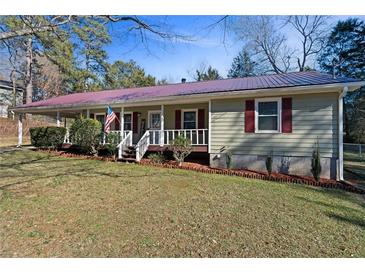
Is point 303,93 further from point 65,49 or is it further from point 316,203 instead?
point 65,49

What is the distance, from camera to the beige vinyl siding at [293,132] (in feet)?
27.1

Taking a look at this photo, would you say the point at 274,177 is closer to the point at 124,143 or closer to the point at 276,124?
the point at 276,124

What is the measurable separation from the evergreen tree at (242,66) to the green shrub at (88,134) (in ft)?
80.5

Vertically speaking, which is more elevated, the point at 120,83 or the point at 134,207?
the point at 120,83

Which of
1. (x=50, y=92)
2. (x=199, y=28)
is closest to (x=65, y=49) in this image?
(x=199, y=28)

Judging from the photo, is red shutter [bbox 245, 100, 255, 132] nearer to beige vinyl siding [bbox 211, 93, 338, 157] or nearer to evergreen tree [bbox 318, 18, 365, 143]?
beige vinyl siding [bbox 211, 93, 338, 157]

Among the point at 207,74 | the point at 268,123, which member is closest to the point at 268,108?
the point at 268,123

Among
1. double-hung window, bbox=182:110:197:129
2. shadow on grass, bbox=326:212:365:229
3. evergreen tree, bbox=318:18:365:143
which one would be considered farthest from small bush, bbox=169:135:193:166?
evergreen tree, bbox=318:18:365:143

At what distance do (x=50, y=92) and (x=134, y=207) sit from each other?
3529 centimetres

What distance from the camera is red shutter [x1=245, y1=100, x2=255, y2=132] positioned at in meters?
9.30

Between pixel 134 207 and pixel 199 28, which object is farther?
pixel 199 28

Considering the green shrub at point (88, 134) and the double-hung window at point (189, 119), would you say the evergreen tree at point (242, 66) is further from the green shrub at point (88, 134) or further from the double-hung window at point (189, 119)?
the green shrub at point (88, 134)

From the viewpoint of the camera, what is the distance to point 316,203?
5449mm
